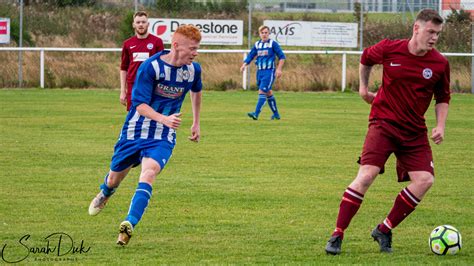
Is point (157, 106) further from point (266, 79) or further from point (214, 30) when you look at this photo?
point (214, 30)

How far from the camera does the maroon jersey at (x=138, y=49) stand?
12602 mm

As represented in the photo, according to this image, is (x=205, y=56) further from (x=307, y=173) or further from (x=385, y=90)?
(x=385, y=90)

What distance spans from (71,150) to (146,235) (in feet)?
22.2

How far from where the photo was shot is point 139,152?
7578 millimetres

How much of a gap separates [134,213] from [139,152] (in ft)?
2.34

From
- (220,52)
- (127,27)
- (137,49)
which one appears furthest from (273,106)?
(127,27)

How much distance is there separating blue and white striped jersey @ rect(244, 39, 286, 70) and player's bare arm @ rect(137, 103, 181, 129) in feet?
45.6

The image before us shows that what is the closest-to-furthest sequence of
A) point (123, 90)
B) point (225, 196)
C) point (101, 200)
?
1. point (101, 200)
2. point (225, 196)
3. point (123, 90)

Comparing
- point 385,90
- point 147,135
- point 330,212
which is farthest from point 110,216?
point 385,90

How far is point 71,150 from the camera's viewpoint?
14180 mm

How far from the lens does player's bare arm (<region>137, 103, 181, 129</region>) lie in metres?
7.13

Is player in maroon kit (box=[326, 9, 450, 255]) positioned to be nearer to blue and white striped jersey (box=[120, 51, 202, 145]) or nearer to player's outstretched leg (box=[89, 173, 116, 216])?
blue and white striped jersey (box=[120, 51, 202, 145])

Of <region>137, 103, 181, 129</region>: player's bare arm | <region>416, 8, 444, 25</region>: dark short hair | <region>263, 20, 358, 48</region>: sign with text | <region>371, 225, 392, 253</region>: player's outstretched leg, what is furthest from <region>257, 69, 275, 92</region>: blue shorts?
<region>416, 8, 444, 25</region>: dark short hair

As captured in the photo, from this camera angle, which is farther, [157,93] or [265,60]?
[265,60]
